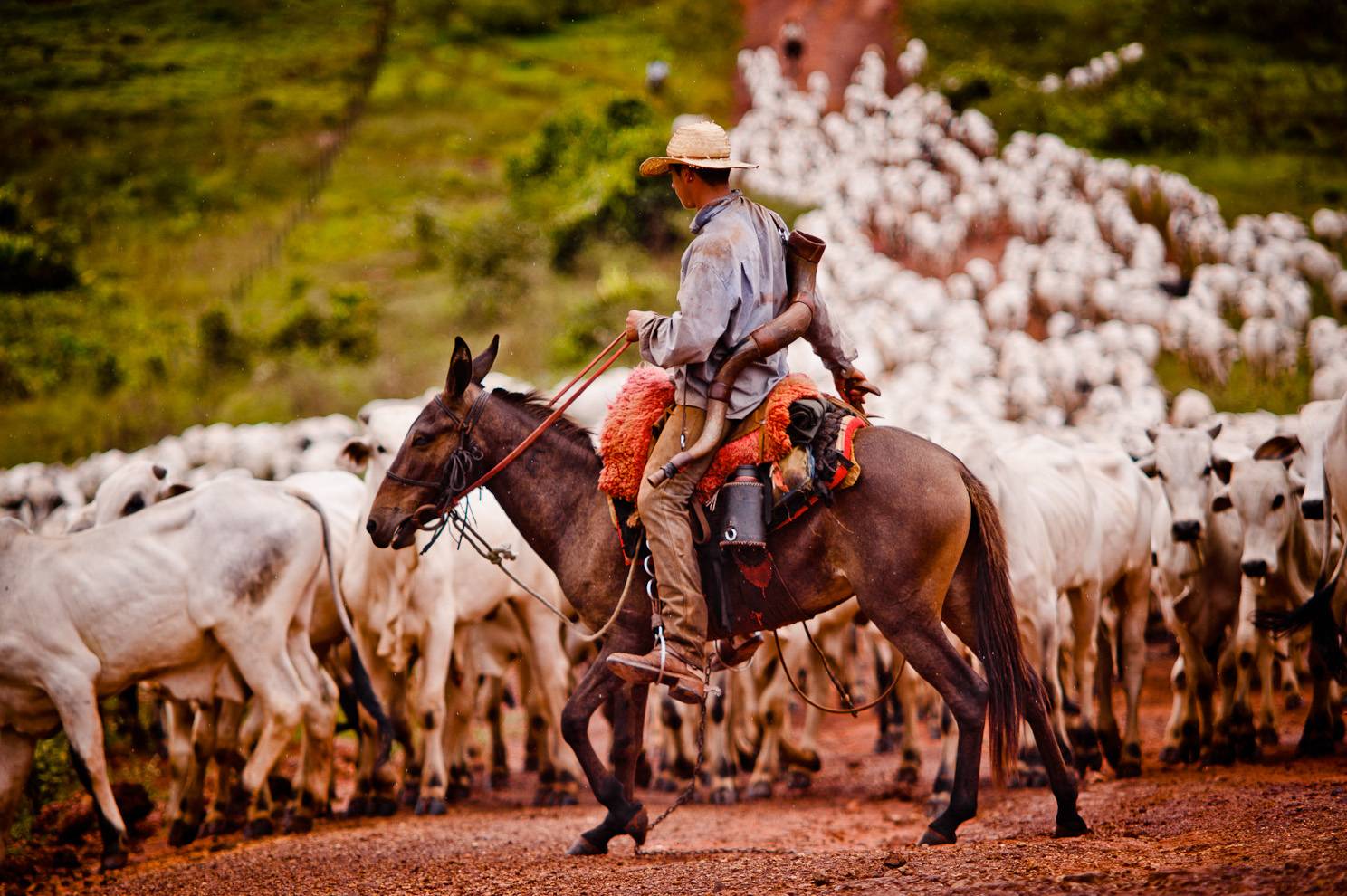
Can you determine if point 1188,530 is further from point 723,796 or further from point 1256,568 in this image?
point 723,796

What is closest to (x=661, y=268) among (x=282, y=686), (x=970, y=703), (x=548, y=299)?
(x=548, y=299)

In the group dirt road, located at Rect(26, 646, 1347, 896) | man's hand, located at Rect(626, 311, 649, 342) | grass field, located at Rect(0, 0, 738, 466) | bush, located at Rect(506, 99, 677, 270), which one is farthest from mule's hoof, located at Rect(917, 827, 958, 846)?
bush, located at Rect(506, 99, 677, 270)

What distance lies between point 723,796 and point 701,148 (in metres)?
5.84

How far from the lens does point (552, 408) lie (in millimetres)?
8016

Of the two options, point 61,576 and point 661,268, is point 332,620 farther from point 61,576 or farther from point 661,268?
point 661,268

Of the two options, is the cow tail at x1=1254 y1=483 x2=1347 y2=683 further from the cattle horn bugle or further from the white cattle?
the white cattle

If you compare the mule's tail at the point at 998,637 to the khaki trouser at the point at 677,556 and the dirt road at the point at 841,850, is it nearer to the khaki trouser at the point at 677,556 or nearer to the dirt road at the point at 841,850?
the dirt road at the point at 841,850

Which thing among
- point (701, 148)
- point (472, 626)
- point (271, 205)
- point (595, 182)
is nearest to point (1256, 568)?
point (701, 148)

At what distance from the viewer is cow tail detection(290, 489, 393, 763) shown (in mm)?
10047

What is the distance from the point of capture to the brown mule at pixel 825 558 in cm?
700

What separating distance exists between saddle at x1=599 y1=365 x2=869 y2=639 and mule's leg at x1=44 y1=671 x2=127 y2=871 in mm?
3868

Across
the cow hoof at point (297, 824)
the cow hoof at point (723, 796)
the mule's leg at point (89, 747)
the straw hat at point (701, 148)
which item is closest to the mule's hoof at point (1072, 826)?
the straw hat at point (701, 148)

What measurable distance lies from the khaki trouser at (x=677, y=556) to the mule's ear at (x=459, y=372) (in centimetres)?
127

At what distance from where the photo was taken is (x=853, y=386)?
787 cm
